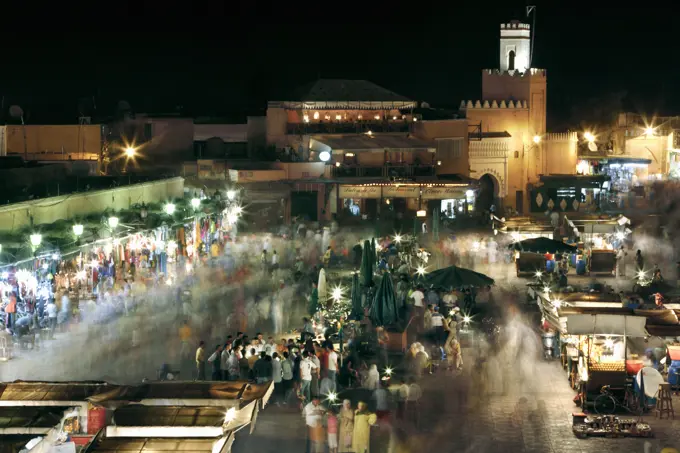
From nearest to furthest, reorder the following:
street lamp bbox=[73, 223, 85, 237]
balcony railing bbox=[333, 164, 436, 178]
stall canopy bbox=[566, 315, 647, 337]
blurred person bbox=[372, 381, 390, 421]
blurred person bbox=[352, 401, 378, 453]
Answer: blurred person bbox=[352, 401, 378, 453], blurred person bbox=[372, 381, 390, 421], stall canopy bbox=[566, 315, 647, 337], street lamp bbox=[73, 223, 85, 237], balcony railing bbox=[333, 164, 436, 178]

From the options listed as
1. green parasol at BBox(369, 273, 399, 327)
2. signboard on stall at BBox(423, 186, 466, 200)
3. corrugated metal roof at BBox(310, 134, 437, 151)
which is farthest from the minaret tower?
green parasol at BBox(369, 273, 399, 327)

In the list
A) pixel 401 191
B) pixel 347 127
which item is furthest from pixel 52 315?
pixel 347 127

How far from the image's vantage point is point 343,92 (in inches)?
2083

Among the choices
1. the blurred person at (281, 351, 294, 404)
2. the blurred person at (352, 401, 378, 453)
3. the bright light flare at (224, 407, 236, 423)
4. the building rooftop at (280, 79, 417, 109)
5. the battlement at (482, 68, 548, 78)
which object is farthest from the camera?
the battlement at (482, 68, 548, 78)

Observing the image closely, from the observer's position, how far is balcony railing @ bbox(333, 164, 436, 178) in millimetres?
46031

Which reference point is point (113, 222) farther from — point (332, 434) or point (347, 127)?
point (347, 127)

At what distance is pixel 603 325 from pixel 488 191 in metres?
37.3

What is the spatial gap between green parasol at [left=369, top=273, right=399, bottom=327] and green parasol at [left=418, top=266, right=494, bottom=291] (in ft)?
9.84

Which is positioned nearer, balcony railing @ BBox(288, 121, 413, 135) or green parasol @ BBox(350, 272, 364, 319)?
green parasol @ BBox(350, 272, 364, 319)

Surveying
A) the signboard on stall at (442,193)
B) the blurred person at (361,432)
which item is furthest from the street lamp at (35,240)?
the signboard on stall at (442,193)

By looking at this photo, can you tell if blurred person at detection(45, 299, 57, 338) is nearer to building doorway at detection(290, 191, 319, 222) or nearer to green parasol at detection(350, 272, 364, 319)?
green parasol at detection(350, 272, 364, 319)

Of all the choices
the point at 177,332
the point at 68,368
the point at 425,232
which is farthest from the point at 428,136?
the point at 68,368

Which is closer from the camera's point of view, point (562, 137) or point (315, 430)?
point (315, 430)

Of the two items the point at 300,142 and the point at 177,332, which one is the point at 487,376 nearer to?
the point at 177,332
